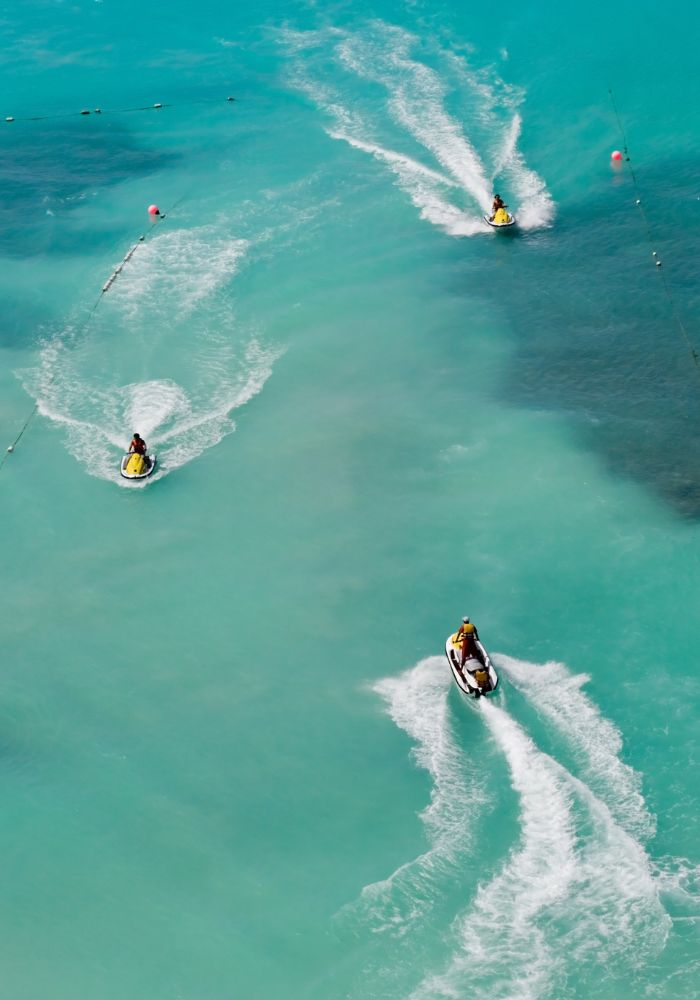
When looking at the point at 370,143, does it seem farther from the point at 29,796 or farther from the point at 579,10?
the point at 29,796

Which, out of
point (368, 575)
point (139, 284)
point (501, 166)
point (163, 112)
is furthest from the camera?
point (163, 112)

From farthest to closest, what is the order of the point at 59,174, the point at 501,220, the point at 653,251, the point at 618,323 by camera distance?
the point at 59,174, the point at 501,220, the point at 653,251, the point at 618,323

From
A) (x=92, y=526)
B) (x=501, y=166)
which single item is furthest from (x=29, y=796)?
(x=501, y=166)

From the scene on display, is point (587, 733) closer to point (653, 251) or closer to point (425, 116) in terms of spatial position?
point (653, 251)

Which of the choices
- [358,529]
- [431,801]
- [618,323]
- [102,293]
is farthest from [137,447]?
[618,323]

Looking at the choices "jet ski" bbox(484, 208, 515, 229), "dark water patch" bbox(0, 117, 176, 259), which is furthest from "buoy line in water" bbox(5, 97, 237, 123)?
"jet ski" bbox(484, 208, 515, 229)

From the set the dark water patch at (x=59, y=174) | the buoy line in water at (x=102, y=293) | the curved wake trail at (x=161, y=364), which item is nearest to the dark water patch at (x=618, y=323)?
the curved wake trail at (x=161, y=364)
